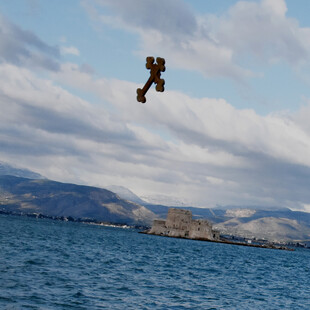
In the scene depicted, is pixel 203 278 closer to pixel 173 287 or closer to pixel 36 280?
pixel 173 287

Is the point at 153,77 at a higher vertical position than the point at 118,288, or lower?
higher

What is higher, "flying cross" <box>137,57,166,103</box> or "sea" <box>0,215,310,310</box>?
"flying cross" <box>137,57,166,103</box>

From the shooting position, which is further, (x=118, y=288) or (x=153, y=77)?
(x=118, y=288)

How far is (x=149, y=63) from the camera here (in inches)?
680

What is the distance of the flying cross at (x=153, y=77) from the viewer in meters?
16.5

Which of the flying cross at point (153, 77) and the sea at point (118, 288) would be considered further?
the sea at point (118, 288)

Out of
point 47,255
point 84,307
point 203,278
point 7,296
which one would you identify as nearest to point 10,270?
point 7,296

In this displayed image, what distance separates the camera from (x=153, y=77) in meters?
17.0

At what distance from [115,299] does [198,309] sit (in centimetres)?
838

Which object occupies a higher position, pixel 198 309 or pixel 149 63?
pixel 149 63

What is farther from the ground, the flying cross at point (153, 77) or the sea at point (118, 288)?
the flying cross at point (153, 77)

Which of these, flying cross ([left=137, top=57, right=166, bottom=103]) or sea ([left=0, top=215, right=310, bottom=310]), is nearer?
flying cross ([left=137, top=57, right=166, bottom=103])

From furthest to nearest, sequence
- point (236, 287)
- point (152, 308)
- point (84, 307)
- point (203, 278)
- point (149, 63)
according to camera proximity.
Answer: point (203, 278) → point (236, 287) → point (152, 308) → point (84, 307) → point (149, 63)

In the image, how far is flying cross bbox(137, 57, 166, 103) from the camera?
1648cm
